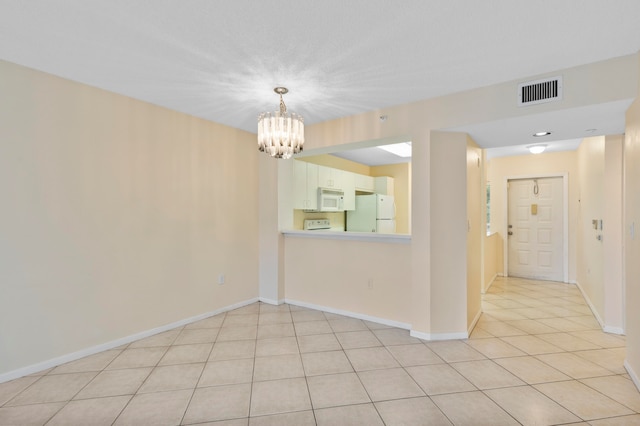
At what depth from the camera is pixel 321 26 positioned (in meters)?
1.89

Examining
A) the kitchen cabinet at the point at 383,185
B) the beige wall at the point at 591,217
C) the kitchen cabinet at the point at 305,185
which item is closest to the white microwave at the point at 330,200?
the kitchen cabinet at the point at 305,185

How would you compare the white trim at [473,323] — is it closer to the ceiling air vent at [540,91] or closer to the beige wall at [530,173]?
the ceiling air vent at [540,91]

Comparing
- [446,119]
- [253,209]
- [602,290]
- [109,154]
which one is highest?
[446,119]

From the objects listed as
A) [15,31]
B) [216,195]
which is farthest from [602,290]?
[15,31]

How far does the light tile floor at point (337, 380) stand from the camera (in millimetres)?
1926

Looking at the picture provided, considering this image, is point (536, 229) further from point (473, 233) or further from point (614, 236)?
point (473, 233)

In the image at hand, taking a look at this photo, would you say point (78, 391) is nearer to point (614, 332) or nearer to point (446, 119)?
point (446, 119)

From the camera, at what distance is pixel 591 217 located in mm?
4066

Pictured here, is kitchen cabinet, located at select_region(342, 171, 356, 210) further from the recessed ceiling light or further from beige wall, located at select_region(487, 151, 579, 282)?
beige wall, located at select_region(487, 151, 579, 282)

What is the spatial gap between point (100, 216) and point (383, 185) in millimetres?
5168

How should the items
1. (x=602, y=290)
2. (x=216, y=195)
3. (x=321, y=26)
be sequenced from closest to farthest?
1. (x=321, y=26)
2. (x=602, y=290)
3. (x=216, y=195)

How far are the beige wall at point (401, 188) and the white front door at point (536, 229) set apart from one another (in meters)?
1.97

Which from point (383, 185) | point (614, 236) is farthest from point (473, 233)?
point (383, 185)

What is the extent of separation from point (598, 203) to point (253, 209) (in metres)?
4.34
